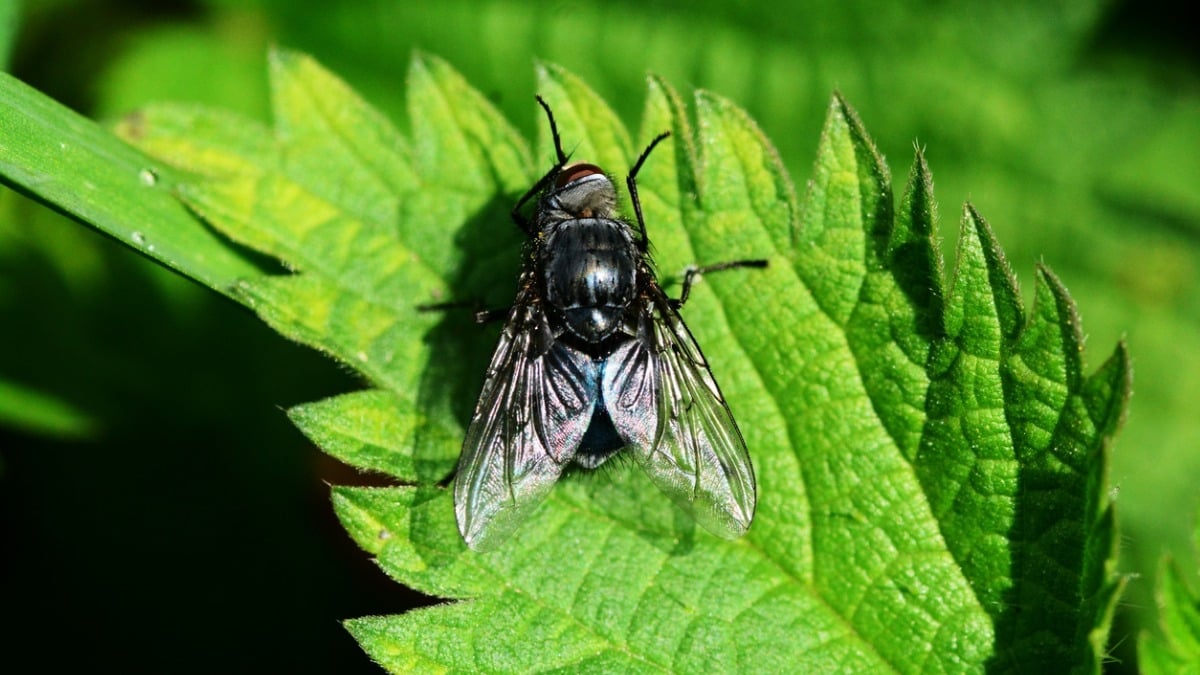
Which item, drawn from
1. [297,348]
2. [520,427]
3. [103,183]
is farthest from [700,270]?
[297,348]

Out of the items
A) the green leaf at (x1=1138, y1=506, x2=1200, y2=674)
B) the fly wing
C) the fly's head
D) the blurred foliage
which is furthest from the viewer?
the blurred foliage

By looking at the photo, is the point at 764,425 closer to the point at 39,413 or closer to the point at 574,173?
the point at 574,173

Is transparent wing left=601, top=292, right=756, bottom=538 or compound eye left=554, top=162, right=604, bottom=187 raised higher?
compound eye left=554, top=162, right=604, bottom=187

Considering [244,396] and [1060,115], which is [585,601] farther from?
[1060,115]

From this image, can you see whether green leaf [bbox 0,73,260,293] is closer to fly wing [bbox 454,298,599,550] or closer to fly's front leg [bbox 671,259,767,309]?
fly wing [bbox 454,298,599,550]

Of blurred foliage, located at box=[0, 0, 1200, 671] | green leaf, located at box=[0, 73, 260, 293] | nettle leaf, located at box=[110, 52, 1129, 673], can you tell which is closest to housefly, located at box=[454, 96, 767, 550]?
nettle leaf, located at box=[110, 52, 1129, 673]

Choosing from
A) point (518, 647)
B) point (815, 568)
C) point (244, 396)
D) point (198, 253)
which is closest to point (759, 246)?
point (815, 568)

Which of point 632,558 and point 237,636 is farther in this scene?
point 237,636

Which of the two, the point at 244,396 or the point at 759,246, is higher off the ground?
the point at 759,246
